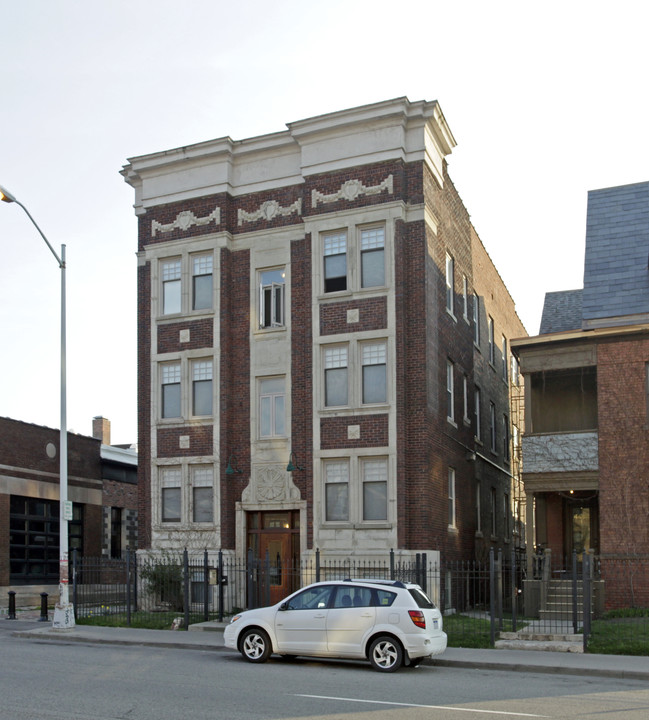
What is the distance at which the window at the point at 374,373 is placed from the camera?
1006 inches

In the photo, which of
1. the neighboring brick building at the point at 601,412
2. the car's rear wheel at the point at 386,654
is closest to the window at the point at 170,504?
the neighboring brick building at the point at 601,412

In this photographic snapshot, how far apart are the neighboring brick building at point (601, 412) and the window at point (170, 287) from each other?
10.3 metres

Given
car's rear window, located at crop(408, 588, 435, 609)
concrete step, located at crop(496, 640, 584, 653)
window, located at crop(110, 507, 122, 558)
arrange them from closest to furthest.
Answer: car's rear window, located at crop(408, 588, 435, 609)
concrete step, located at crop(496, 640, 584, 653)
window, located at crop(110, 507, 122, 558)

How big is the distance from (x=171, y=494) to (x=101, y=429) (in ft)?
74.4

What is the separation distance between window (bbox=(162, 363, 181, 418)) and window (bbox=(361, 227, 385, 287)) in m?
6.50

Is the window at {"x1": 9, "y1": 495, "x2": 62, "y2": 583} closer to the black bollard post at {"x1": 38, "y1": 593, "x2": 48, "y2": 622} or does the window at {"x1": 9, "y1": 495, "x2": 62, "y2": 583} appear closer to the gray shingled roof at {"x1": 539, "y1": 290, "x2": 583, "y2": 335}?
the black bollard post at {"x1": 38, "y1": 593, "x2": 48, "y2": 622}

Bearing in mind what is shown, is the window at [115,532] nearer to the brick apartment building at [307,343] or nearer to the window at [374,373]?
the brick apartment building at [307,343]

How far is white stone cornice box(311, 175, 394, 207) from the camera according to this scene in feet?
85.1

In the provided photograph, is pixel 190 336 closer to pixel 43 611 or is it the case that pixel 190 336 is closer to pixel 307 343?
pixel 307 343

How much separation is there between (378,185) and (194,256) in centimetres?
619

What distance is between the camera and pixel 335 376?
1029 inches

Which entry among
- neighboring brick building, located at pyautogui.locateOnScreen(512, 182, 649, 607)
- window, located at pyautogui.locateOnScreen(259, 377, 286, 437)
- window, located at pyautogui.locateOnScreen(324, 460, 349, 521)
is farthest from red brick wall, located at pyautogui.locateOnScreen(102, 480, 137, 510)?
neighboring brick building, located at pyautogui.locateOnScreen(512, 182, 649, 607)

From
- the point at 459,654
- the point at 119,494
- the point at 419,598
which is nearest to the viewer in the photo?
the point at 419,598

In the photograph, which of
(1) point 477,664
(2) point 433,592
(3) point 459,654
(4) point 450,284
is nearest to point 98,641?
(3) point 459,654
